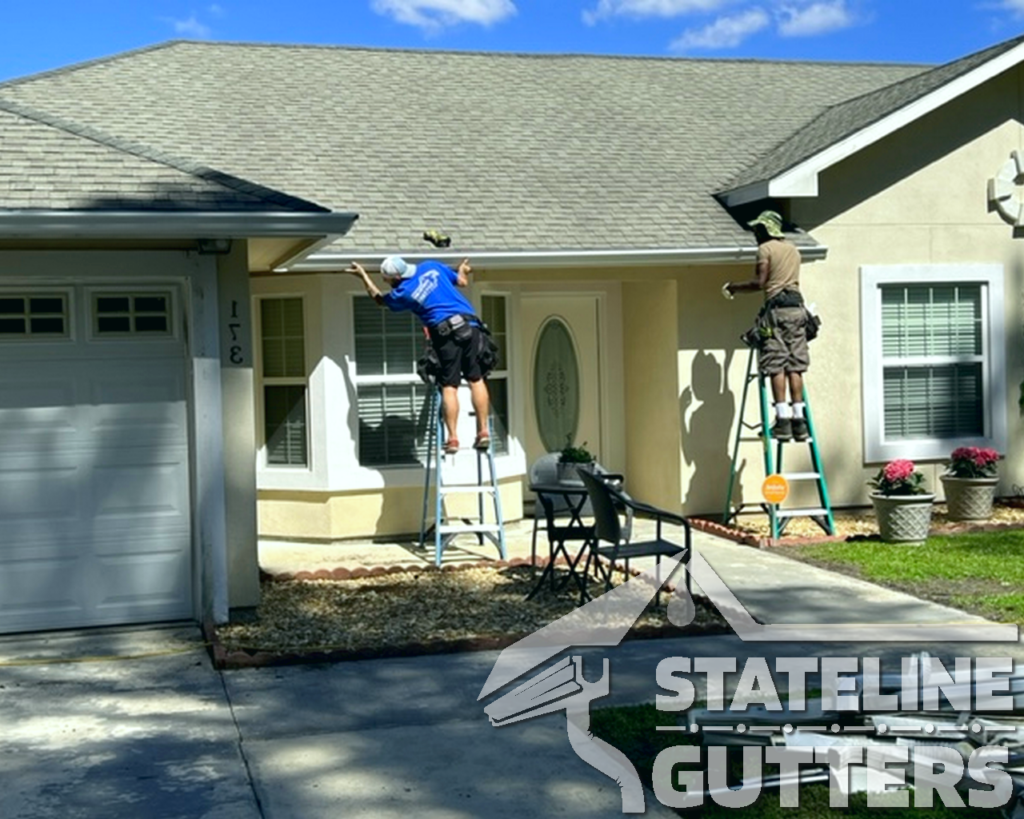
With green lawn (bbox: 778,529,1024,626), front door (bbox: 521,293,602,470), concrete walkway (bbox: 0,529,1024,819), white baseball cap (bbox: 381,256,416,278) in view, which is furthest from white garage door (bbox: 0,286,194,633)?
front door (bbox: 521,293,602,470)

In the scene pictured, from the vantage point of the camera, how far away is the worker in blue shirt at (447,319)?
1073 cm

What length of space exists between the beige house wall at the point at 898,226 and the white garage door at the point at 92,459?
677cm

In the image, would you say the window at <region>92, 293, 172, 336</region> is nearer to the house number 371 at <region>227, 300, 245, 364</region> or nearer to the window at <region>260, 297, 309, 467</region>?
the house number 371 at <region>227, 300, 245, 364</region>

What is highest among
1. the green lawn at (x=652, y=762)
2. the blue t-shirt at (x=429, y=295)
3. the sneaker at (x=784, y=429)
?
the blue t-shirt at (x=429, y=295)

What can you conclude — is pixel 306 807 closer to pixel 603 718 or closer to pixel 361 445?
pixel 603 718

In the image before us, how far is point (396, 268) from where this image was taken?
10.6 m

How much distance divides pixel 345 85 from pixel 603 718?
10.4 meters

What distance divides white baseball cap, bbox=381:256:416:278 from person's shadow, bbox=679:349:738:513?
3462mm

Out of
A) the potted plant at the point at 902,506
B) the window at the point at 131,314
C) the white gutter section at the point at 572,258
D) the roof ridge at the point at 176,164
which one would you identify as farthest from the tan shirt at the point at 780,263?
the window at the point at 131,314

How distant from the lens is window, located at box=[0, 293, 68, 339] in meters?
8.66

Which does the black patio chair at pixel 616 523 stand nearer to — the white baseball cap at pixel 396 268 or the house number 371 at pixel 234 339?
the house number 371 at pixel 234 339

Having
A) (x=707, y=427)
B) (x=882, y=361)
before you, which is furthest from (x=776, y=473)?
(x=882, y=361)

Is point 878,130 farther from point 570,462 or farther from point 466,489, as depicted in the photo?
point 466,489

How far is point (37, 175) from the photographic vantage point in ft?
27.3
